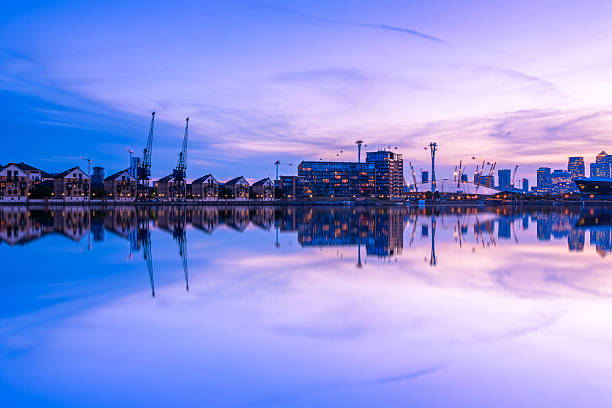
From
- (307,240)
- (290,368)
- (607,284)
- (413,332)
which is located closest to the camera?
(290,368)

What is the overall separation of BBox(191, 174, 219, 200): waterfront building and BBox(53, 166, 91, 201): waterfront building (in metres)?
49.8

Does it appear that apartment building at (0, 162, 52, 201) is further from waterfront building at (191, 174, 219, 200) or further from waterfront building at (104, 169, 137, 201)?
waterfront building at (191, 174, 219, 200)

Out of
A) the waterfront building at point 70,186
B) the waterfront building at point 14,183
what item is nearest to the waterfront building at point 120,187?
the waterfront building at point 70,186

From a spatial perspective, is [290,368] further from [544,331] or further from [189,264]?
[189,264]

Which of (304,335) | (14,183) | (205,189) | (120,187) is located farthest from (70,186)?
(304,335)

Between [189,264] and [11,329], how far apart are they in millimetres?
8762

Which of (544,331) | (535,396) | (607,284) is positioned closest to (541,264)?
(607,284)

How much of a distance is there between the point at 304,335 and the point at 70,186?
16737 cm

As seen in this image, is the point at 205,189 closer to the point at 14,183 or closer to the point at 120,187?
the point at 120,187

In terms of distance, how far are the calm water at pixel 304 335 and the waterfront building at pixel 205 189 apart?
594 ft

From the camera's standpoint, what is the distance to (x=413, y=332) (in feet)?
29.0

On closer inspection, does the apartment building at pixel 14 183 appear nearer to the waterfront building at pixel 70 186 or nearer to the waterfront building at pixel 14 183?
the waterfront building at pixel 14 183

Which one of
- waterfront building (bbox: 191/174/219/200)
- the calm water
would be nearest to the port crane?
waterfront building (bbox: 191/174/219/200)

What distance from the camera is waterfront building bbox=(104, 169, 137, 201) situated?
546 ft
